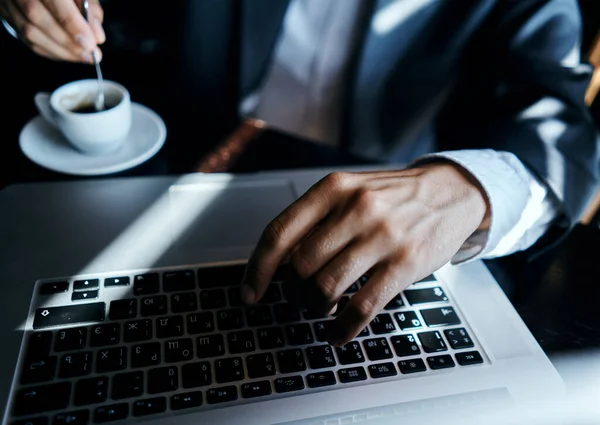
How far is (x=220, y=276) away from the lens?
391 millimetres

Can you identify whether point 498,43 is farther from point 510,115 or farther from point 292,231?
point 292,231

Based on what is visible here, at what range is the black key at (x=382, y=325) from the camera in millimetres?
373

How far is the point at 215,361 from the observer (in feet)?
1.08

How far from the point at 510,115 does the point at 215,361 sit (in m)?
0.47

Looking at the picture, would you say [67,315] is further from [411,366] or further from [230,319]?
[411,366]

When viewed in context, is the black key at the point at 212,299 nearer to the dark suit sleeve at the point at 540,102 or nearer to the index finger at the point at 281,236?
the index finger at the point at 281,236

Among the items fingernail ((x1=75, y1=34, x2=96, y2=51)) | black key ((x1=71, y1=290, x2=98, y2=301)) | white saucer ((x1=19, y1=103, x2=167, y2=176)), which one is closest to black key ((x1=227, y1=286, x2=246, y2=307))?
black key ((x1=71, y1=290, x2=98, y2=301))

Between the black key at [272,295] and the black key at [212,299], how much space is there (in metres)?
0.03

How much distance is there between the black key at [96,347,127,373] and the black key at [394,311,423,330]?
22 centimetres

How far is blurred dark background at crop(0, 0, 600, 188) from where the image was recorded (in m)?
0.56

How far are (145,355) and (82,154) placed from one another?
0.28m

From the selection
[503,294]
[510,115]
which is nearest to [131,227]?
[503,294]

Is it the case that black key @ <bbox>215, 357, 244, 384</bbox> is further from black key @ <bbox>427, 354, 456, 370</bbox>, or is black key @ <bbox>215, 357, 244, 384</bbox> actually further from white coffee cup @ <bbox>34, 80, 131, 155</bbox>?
white coffee cup @ <bbox>34, 80, 131, 155</bbox>

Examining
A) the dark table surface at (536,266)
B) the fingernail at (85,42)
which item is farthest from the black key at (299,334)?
the fingernail at (85,42)
